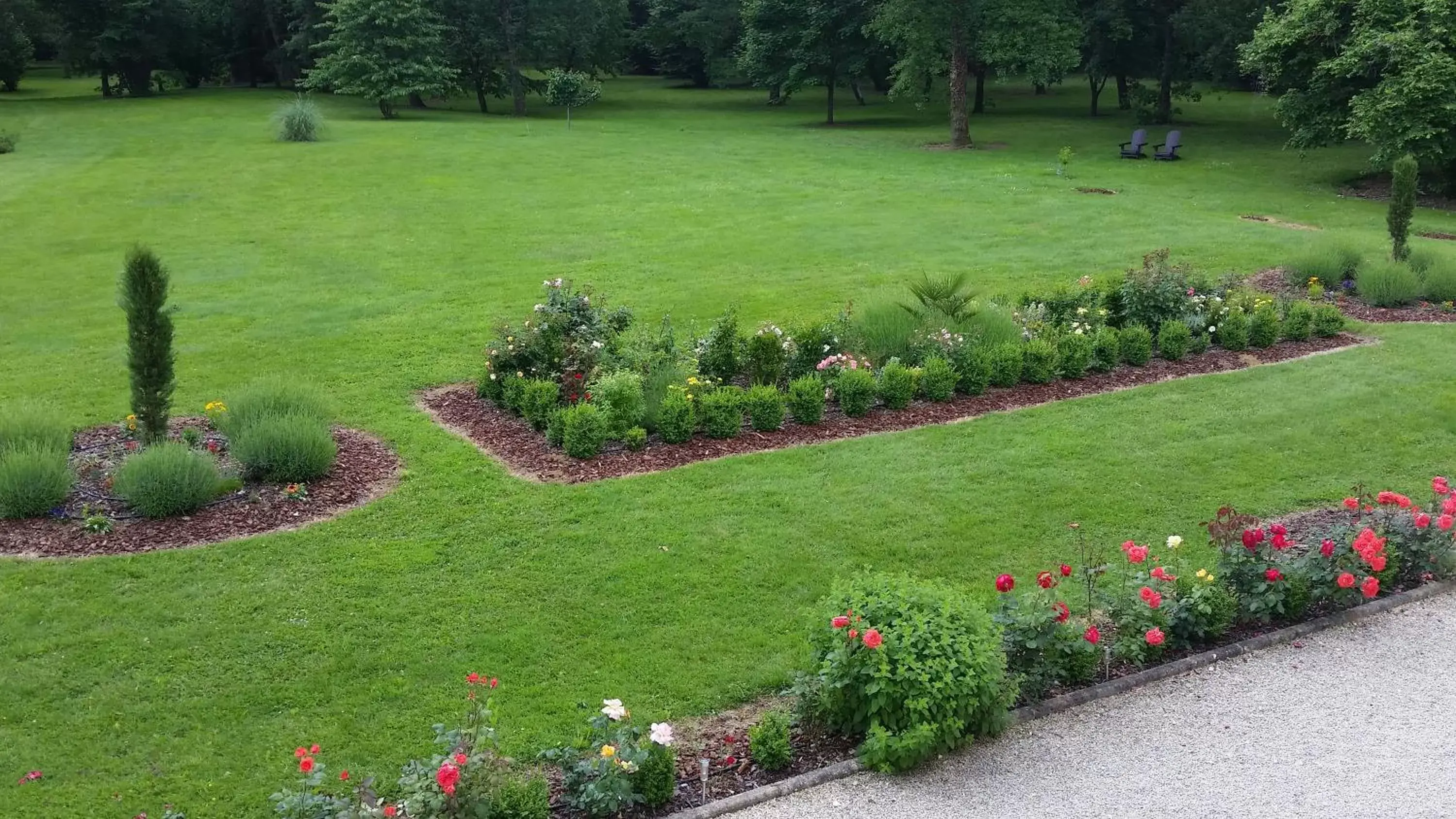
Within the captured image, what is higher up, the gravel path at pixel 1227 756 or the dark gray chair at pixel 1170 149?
the dark gray chair at pixel 1170 149

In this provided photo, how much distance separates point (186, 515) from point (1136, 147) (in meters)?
27.8

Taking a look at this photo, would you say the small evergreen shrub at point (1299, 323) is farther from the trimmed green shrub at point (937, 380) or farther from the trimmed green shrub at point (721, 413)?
the trimmed green shrub at point (721, 413)

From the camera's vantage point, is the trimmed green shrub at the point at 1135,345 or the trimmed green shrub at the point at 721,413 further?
the trimmed green shrub at the point at 1135,345

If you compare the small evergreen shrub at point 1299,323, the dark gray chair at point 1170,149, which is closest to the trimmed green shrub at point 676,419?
the small evergreen shrub at point 1299,323

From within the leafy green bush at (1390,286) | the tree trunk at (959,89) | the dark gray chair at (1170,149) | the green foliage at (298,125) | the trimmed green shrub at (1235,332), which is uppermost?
the tree trunk at (959,89)

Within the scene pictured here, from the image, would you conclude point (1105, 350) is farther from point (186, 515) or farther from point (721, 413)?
point (186, 515)

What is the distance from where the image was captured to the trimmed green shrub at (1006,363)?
11031mm

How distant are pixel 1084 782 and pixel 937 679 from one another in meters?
0.84

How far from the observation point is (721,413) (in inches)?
381

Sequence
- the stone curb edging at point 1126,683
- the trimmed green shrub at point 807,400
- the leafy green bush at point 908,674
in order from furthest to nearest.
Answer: the trimmed green shrub at point 807,400 < the leafy green bush at point 908,674 < the stone curb edging at point 1126,683

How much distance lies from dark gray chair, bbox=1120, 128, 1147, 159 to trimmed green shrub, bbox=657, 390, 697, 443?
24.3 m

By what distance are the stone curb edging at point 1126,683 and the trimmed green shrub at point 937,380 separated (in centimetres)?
431

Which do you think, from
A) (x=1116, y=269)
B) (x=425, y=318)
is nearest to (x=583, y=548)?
(x=425, y=318)

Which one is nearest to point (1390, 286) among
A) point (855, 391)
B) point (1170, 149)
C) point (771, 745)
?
point (855, 391)
